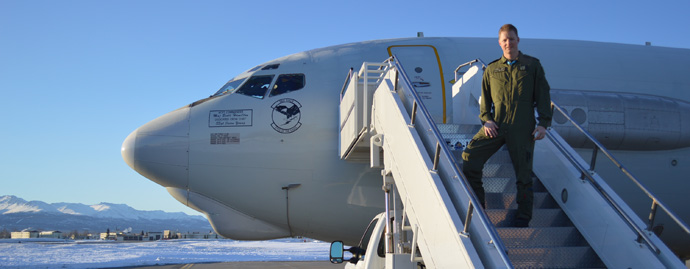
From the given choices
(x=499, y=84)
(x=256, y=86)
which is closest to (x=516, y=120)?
(x=499, y=84)

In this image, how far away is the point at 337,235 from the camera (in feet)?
34.1

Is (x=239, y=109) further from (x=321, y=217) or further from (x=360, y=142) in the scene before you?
(x=360, y=142)

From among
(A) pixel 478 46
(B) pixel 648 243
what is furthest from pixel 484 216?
(A) pixel 478 46

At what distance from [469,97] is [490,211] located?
2754mm

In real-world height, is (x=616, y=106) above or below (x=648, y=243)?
above

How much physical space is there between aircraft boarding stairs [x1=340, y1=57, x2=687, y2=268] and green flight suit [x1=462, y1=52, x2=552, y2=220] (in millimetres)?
274

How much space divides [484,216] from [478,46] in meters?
7.21

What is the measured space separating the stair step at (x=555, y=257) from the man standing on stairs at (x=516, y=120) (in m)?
0.33

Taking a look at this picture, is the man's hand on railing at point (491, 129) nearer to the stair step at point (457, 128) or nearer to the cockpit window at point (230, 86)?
the stair step at point (457, 128)

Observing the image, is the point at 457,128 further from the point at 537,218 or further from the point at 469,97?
the point at 537,218

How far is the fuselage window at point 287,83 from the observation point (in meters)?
10.2

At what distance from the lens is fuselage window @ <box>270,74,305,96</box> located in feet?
33.6

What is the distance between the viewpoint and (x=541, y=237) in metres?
5.21

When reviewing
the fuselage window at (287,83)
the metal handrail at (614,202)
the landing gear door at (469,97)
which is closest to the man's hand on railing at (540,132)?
the metal handrail at (614,202)
